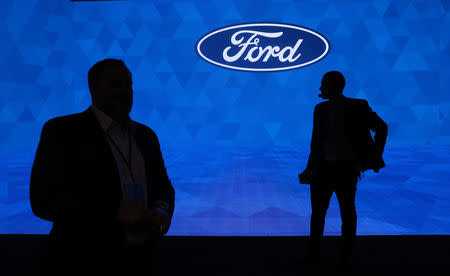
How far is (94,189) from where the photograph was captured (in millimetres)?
943

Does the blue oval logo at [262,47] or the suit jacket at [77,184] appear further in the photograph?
the blue oval logo at [262,47]

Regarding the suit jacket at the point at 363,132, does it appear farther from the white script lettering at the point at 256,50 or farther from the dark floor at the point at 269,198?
the white script lettering at the point at 256,50

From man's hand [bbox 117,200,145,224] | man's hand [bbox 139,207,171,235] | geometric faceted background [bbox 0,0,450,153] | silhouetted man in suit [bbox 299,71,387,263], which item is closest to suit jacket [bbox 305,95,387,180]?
silhouetted man in suit [bbox 299,71,387,263]

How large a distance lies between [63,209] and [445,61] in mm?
10621

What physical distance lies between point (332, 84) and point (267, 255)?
1.41 m

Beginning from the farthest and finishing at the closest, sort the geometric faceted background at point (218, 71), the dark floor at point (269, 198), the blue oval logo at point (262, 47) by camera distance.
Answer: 1. the geometric faceted background at point (218, 71)
2. the blue oval logo at point (262, 47)
3. the dark floor at point (269, 198)

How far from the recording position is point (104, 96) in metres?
0.98

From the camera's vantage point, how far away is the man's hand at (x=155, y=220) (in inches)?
37.8

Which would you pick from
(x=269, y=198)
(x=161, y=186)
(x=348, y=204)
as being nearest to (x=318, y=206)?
(x=348, y=204)

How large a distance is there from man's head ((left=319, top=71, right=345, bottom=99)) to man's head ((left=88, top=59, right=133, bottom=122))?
1513 mm

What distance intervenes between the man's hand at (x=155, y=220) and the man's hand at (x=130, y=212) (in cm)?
3

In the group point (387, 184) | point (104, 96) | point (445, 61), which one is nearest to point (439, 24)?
point (445, 61)

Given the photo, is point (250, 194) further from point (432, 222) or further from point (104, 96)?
point (104, 96)

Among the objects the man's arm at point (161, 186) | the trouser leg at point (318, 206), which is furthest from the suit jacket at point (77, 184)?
the trouser leg at point (318, 206)
